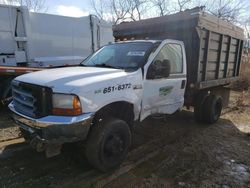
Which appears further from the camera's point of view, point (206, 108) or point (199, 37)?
point (206, 108)

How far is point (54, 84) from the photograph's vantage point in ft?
9.95

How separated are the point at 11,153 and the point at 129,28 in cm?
414

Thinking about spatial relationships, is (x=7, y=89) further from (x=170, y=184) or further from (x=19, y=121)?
(x=170, y=184)

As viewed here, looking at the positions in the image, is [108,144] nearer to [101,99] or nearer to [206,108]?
[101,99]

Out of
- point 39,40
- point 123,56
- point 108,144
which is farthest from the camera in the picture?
point 39,40

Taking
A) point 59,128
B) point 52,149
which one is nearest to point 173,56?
point 59,128

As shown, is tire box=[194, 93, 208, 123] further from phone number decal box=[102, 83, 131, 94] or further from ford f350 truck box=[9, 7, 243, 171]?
phone number decal box=[102, 83, 131, 94]

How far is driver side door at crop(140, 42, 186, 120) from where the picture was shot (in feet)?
13.5

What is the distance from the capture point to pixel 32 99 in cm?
322

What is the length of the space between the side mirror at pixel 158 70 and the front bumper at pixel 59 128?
4.67 ft

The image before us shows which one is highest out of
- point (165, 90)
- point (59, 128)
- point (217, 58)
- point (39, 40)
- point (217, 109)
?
point (39, 40)

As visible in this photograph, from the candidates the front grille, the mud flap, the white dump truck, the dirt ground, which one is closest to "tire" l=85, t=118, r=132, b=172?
the dirt ground

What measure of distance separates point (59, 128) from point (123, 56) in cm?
197

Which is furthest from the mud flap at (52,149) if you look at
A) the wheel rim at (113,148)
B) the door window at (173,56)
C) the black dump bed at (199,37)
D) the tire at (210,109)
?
the tire at (210,109)
